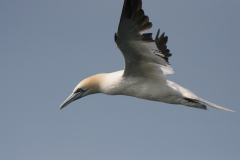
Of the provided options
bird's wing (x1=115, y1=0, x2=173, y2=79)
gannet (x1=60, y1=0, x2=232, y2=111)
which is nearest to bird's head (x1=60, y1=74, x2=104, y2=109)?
gannet (x1=60, y1=0, x2=232, y2=111)

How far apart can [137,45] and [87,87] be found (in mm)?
2170

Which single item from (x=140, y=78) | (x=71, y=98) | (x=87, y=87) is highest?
(x=140, y=78)

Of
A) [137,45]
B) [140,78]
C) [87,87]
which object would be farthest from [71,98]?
[137,45]

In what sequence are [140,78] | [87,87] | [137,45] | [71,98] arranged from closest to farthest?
[137,45] → [140,78] → [87,87] → [71,98]

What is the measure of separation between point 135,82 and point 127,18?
6.34ft

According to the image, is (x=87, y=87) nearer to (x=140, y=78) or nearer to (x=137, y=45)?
(x=140, y=78)

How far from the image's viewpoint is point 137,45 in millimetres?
5055

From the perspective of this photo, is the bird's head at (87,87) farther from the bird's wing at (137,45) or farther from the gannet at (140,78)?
the bird's wing at (137,45)

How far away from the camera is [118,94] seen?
6242 mm

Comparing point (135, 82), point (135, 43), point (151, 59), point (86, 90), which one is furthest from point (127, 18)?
point (86, 90)

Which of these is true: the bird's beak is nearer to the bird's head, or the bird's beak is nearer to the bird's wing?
the bird's head

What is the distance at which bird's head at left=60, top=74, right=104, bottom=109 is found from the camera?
21.5ft

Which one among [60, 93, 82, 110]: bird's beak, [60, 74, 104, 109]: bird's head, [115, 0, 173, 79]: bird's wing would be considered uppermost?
[115, 0, 173, 79]: bird's wing

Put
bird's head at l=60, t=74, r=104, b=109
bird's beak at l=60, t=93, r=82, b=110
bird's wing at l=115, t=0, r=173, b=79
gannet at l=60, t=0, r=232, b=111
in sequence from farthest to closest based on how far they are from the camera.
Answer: bird's beak at l=60, t=93, r=82, b=110, bird's head at l=60, t=74, r=104, b=109, gannet at l=60, t=0, r=232, b=111, bird's wing at l=115, t=0, r=173, b=79
